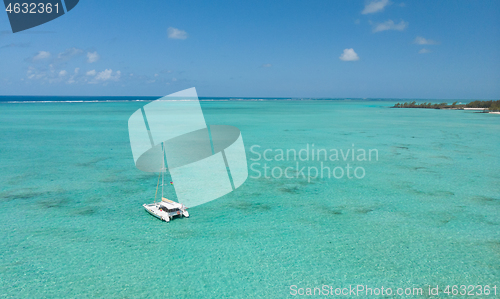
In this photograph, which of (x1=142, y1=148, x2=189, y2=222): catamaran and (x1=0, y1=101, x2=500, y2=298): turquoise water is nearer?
(x1=0, y1=101, x2=500, y2=298): turquoise water

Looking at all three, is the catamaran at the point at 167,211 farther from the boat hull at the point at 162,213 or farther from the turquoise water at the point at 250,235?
the turquoise water at the point at 250,235

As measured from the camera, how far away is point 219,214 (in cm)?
1300

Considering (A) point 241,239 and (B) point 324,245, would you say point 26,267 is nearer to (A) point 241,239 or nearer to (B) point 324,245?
(A) point 241,239

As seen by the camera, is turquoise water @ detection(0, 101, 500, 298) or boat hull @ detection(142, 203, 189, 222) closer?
turquoise water @ detection(0, 101, 500, 298)

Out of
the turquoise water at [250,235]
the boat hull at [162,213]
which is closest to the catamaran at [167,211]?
the boat hull at [162,213]

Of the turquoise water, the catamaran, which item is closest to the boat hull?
the catamaran

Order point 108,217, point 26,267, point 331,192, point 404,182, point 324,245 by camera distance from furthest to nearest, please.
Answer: point 404,182 → point 331,192 → point 108,217 → point 324,245 → point 26,267

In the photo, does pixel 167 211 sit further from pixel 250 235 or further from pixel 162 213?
pixel 250 235

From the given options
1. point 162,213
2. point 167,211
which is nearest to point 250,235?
point 167,211

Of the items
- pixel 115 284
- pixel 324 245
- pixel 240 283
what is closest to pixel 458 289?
pixel 324 245

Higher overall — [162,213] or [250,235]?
[162,213]

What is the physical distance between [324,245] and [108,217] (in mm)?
8066

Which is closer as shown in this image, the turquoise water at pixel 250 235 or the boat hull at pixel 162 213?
the turquoise water at pixel 250 235

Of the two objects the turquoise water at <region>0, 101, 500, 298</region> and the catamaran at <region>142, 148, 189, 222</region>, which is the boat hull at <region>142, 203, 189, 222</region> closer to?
the catamaran at <region>142, 148, 189, 222</region>
